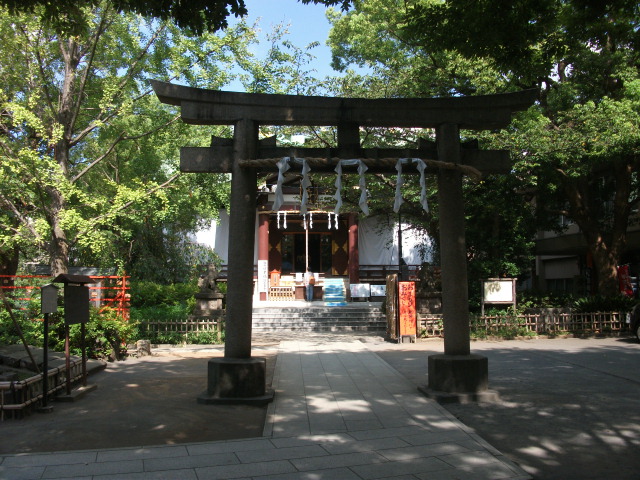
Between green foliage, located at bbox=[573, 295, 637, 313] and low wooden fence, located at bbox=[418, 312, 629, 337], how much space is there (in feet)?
1.60

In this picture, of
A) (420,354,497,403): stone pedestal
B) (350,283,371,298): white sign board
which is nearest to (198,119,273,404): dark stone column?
(420,354,497,403): stone pedestal

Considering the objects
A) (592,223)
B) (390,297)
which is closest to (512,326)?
(390,297)

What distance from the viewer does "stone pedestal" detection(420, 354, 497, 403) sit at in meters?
7.06

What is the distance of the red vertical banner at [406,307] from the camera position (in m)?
14.4

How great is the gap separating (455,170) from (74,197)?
35.1 ft

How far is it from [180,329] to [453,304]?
950 centimetres

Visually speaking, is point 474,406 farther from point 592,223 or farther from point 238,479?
point 592,223

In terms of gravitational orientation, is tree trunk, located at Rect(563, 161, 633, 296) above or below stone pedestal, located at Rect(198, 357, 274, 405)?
above

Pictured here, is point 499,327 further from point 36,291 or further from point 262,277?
point 36,291

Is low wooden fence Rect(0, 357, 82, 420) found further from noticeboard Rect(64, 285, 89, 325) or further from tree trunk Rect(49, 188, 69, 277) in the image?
tree trunk Rect(49, 188, 69, 277)

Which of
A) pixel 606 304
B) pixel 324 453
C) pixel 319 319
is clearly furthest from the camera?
pixel 319 319

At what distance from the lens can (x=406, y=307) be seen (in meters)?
14.4

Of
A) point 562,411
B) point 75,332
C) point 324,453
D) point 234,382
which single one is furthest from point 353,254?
point 324,453

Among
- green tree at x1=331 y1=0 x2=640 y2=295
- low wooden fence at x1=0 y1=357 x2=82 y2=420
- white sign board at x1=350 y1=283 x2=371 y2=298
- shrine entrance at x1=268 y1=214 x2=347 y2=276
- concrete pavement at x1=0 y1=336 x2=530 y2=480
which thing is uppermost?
green tree at x1=331 y1=0 x2=640 y2=295
